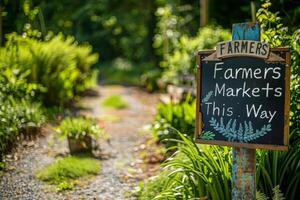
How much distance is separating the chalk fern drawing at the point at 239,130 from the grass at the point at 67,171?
198 centimetres

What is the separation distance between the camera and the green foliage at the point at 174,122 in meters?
5.74

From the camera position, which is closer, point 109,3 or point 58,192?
point 58,192

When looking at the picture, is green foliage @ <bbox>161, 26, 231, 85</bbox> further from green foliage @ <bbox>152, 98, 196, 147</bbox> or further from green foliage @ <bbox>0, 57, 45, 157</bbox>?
green foliage @ <bbox>0, 57, 45, 157</bbox>

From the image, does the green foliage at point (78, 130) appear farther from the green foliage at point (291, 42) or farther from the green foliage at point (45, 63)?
the green foliage at point (291, 42)

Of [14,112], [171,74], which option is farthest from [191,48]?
[14,112]

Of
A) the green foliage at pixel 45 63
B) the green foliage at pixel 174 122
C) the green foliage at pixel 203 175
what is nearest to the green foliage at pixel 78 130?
the green foliage at pixel 174 122

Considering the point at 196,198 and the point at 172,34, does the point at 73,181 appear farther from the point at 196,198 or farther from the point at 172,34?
the point at 172,34

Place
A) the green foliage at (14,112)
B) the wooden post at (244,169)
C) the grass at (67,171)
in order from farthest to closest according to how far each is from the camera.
→ the green foliage at (14,112)
the grass at (67,171)
the wooden post at (244,169)

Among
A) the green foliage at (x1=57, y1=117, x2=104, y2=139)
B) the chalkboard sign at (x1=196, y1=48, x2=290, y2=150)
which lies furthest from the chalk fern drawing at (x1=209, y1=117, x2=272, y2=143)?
the green foliage at (x1=57, y1=117, x2=104, y2=139)

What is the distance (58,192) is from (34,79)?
3.90 metres

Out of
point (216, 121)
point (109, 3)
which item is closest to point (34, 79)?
point (216, 121)

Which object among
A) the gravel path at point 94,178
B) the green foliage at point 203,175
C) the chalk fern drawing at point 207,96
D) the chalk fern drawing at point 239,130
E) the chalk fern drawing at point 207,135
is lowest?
the gravel path at point 94,178

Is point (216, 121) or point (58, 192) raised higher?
point (216, 121)

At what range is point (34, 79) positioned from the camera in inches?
307
